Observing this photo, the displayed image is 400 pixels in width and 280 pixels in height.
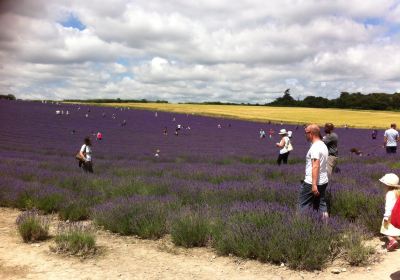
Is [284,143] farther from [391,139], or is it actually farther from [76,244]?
[76,244]

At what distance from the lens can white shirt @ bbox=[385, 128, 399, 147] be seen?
15766mm

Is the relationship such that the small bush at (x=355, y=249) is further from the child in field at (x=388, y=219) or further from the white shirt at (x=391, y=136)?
the white shirt at (x=391, y=136)

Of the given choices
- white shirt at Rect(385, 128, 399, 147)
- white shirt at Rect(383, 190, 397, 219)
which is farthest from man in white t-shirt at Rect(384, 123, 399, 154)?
white shirt at Rect(383, 190, 397, 219)

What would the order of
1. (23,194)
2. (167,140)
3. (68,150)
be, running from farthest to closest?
(167,140) → (68,150) → (23,194)

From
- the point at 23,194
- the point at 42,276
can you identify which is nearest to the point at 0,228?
the point at 23,194

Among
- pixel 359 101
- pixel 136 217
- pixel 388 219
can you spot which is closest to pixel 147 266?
pixel 136 217

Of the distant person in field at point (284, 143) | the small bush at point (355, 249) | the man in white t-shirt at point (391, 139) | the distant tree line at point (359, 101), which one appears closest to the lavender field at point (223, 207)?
the small bush at point (355, 249)

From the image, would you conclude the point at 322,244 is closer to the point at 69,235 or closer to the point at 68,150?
the point at 69,235

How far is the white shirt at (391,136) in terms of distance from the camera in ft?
51.7

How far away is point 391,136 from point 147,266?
13412 millimetres

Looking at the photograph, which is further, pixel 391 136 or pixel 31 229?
pixel 391 136

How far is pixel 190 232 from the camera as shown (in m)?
5.79

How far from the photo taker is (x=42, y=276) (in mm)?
4734

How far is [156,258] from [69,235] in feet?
3.77
